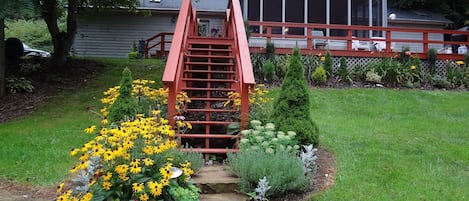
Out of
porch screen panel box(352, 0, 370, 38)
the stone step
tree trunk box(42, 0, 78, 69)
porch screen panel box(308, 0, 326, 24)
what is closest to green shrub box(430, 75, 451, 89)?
porch screen panel box(352, 0, 370, 38)

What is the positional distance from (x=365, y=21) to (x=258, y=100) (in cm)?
1035

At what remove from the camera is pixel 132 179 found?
386 cm

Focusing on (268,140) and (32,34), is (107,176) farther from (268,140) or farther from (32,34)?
(32,34)

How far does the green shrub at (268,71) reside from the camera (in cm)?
1079

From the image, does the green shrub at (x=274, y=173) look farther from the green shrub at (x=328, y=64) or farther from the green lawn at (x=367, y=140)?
the green shrub at (x=328, y=64)

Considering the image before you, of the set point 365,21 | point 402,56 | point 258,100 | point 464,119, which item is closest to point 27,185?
point 258,100

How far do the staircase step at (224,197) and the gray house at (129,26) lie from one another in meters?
15.3

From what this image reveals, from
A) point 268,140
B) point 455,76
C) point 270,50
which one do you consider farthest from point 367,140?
point 455,76

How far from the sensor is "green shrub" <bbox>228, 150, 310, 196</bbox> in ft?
14.4

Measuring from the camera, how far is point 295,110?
5.44 meters

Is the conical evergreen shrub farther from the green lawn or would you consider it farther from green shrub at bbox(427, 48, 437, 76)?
green shrub at bbox(427, 48, 437, 76)

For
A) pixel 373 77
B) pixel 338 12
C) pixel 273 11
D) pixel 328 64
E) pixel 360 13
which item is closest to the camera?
pixel 328 64

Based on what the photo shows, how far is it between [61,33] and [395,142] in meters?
9.80

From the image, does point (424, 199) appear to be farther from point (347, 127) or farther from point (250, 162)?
point (347, 127)
